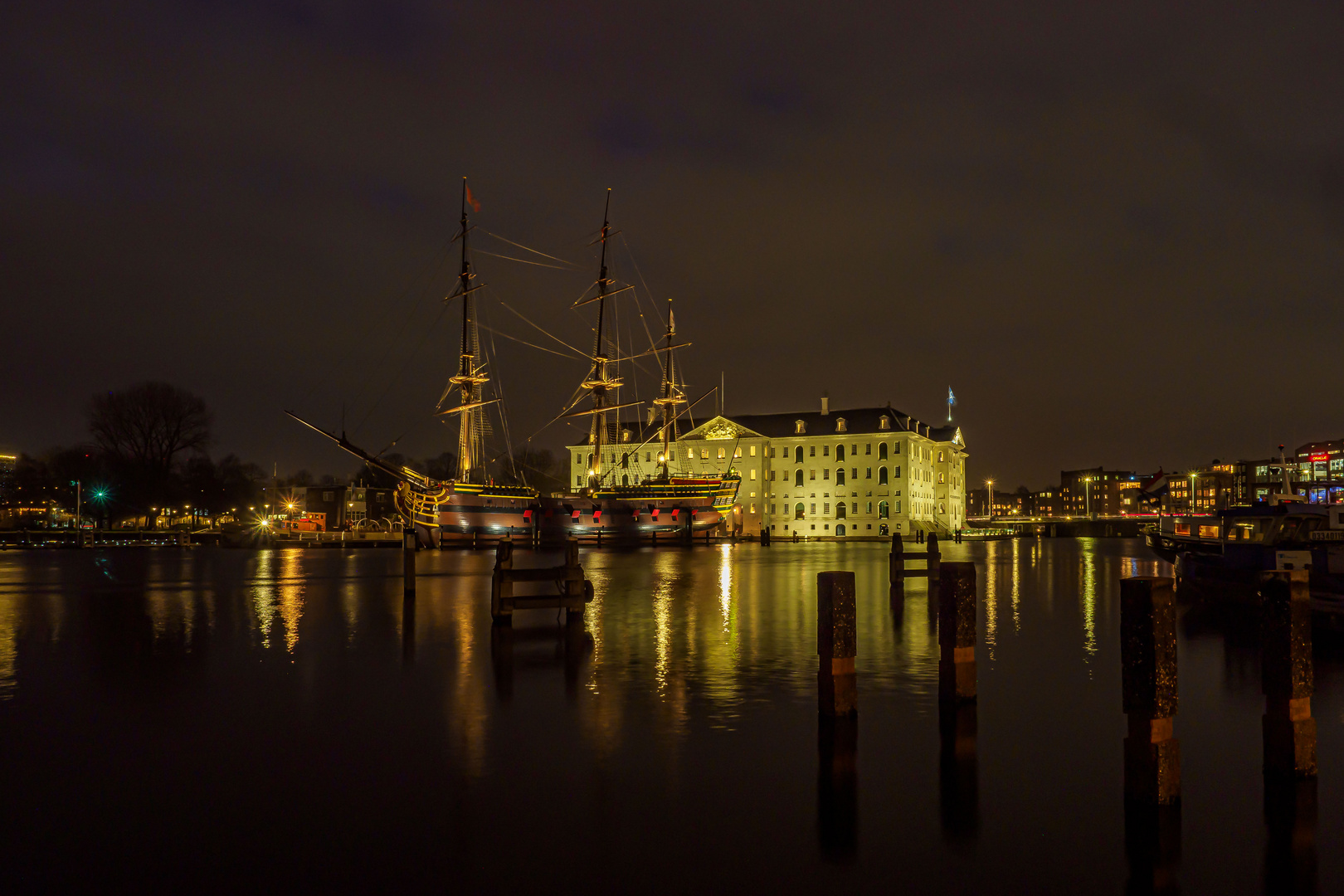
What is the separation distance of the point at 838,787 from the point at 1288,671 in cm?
446

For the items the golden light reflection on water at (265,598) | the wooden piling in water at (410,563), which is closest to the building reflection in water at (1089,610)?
the golden light reflection on water at (265,598)

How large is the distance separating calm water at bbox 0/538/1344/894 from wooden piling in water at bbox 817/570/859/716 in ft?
1.22

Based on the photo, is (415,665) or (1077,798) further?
(415,665)

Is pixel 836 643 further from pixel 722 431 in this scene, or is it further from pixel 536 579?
pixel 722 431

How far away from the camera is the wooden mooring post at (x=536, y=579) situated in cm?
2114

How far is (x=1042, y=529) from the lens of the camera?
6314 inches

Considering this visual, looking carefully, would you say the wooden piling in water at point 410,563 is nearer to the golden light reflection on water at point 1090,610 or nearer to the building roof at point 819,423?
the golden light reflection on water at point 1090,610

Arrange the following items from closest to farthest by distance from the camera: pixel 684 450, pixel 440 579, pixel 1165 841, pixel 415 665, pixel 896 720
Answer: pixel 1165 841, pixel 896 720, pixel 415 665, pixel 440 579, pixel 684 450

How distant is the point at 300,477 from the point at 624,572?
15923 centimetres

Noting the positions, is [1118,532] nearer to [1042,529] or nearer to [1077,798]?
[1042,529]

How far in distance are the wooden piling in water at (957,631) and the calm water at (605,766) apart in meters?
0.47

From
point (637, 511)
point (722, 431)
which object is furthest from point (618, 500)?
point (722, 431)

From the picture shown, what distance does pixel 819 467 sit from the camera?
438 ft

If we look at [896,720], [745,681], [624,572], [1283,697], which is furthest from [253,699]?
[624,572]
